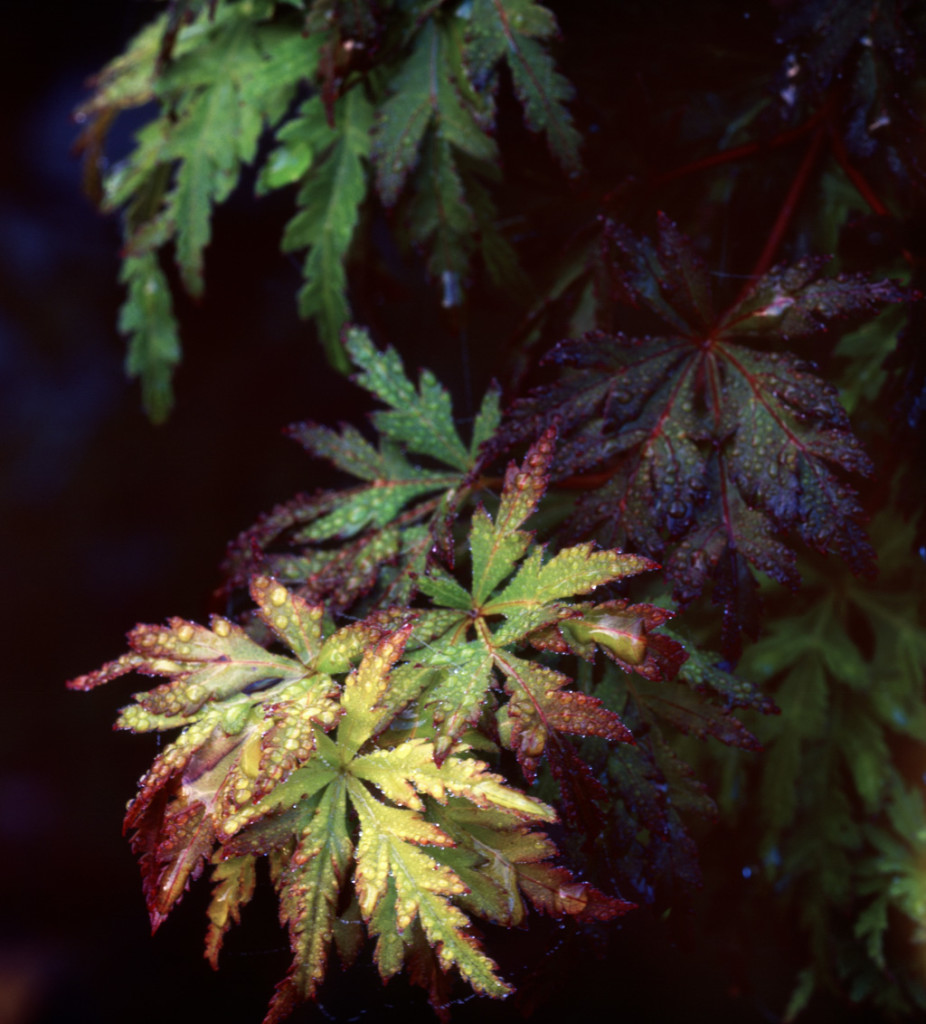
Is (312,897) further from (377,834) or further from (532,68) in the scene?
(532,68)

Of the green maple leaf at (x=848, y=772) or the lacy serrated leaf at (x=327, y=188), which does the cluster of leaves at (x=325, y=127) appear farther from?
the green maple leaf at (x=848, y=772)

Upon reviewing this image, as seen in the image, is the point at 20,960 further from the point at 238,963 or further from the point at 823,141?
the point at 823,141

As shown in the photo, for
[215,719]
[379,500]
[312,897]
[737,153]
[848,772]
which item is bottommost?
[848,772]

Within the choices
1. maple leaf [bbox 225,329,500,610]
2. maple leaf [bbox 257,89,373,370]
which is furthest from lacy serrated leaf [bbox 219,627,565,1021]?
maple leaf [bbox 257,89,373,370]

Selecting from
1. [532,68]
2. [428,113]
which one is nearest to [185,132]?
[428,113]

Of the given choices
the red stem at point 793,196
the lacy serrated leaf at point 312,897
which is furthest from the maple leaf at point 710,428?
the lacy serrated leaf at point 312,897
